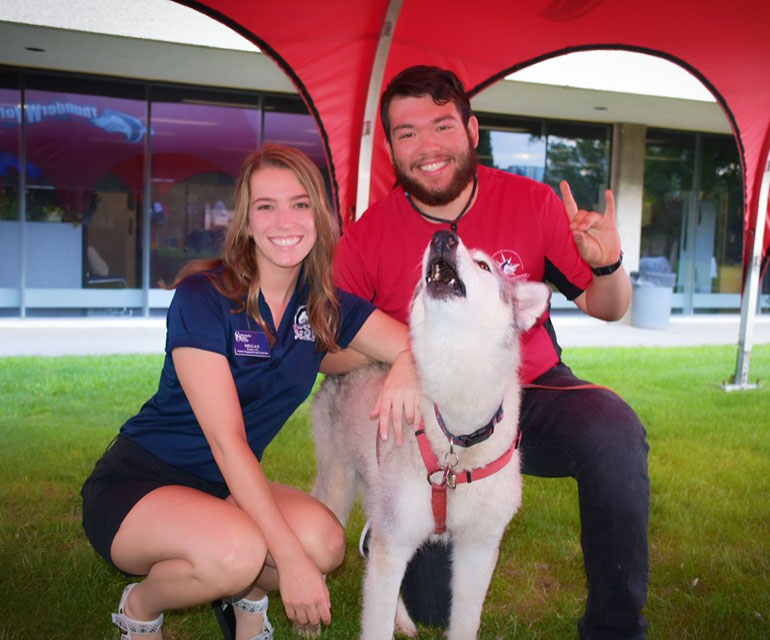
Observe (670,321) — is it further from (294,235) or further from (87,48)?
(294,235)

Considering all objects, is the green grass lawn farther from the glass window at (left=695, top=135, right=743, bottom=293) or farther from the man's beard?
the glass window at (left=695, top=135, right=743, bottom=293)

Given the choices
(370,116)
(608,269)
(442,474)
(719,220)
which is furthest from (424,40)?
(719,220)

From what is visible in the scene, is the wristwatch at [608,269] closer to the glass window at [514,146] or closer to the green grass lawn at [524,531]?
the green grass lawn at [524,531]

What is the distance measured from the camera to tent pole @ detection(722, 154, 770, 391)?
23.6ft

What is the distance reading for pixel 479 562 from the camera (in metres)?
2.85

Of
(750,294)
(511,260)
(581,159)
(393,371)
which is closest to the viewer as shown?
(393,371)

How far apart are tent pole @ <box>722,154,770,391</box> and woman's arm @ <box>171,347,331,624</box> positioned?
6.32m

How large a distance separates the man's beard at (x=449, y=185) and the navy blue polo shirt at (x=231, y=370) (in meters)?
0.88

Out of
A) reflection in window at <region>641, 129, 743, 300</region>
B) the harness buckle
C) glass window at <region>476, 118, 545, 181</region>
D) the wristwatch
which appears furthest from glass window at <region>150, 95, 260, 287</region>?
the harness buckle

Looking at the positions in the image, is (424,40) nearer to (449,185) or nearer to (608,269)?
(449,185)

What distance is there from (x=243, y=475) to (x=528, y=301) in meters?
1.19

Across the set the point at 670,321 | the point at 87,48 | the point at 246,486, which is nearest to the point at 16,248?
the point at 87,48

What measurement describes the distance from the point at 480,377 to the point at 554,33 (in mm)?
3584

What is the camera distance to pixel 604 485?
2760mm
